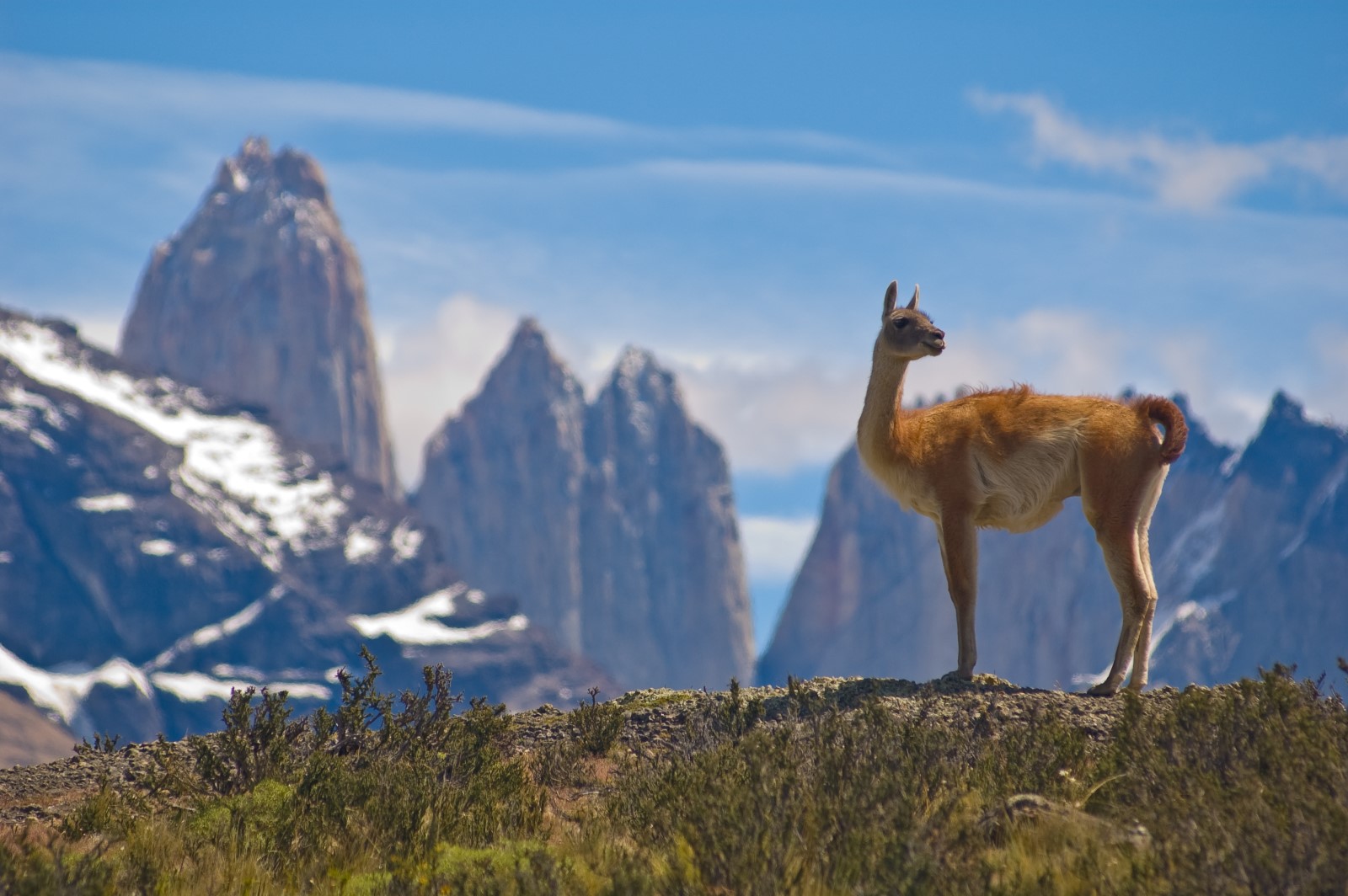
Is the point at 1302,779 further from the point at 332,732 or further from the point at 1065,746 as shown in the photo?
the point at 332,732

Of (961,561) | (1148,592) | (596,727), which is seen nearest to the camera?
(596,727)

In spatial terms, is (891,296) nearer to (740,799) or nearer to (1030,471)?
(1030,471)

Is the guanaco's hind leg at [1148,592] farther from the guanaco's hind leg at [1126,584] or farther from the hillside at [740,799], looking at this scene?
the hillside at [740,799]

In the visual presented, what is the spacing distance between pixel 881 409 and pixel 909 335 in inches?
32.8

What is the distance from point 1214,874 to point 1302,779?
1.75m

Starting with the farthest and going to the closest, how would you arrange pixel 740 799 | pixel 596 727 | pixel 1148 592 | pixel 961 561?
1. pixel 1148 592
2. pixel 961 561
3. pixel 596 727
4. pixel 740 799

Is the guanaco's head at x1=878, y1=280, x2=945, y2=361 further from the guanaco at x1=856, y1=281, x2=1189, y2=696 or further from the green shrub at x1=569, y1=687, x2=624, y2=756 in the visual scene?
the green shrub at x1=569, y1=687, x2=624, y2=756

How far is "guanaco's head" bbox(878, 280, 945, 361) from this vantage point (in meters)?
15.9

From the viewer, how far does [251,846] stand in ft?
38.0

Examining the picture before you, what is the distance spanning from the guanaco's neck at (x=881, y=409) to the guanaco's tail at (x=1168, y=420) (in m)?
2.38

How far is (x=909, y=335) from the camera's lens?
1612 cm

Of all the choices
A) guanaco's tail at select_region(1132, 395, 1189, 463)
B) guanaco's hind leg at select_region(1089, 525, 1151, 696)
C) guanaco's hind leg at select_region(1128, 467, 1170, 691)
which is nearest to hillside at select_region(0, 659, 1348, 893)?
guanaco's hind leg at select_region(1089, 525, 1151, 696)

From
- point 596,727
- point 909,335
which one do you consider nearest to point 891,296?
point 909,335

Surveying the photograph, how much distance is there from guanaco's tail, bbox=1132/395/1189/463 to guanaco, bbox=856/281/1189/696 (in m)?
0.01
